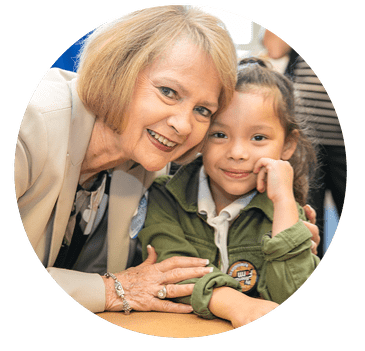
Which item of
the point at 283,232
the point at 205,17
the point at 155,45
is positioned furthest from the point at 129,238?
the point at 205,17

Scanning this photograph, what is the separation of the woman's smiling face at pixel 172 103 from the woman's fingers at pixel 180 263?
1.20 ft

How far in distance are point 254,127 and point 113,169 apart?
1.86ft

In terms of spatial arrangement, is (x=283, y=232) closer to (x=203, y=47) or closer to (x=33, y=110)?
(x=203, y=47)

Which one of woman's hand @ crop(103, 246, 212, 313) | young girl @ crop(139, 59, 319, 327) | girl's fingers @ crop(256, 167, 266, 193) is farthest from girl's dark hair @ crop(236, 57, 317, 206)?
woman's hand @ crop(103, 246, 212, 313)

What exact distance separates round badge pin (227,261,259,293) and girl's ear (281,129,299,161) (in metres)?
0.41

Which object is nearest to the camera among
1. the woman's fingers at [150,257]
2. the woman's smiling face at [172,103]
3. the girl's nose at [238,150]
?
the woman's smiling face at [172,103]

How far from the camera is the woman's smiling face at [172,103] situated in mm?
1542

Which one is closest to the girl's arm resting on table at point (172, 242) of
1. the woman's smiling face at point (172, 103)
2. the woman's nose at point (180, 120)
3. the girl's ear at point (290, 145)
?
the woman's smiling face at point (172, 103)

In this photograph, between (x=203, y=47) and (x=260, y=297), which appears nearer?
(x=203, y=47)

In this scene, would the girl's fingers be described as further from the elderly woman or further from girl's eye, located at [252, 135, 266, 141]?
the elderly woman

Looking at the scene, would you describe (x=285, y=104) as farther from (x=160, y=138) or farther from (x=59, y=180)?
(x=59, y=180)

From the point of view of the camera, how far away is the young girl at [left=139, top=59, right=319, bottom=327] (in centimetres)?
162

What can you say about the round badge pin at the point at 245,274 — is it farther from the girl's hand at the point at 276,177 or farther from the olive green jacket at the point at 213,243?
the girl's hand at the point at 276,177

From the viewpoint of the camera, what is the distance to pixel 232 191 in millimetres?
1727
